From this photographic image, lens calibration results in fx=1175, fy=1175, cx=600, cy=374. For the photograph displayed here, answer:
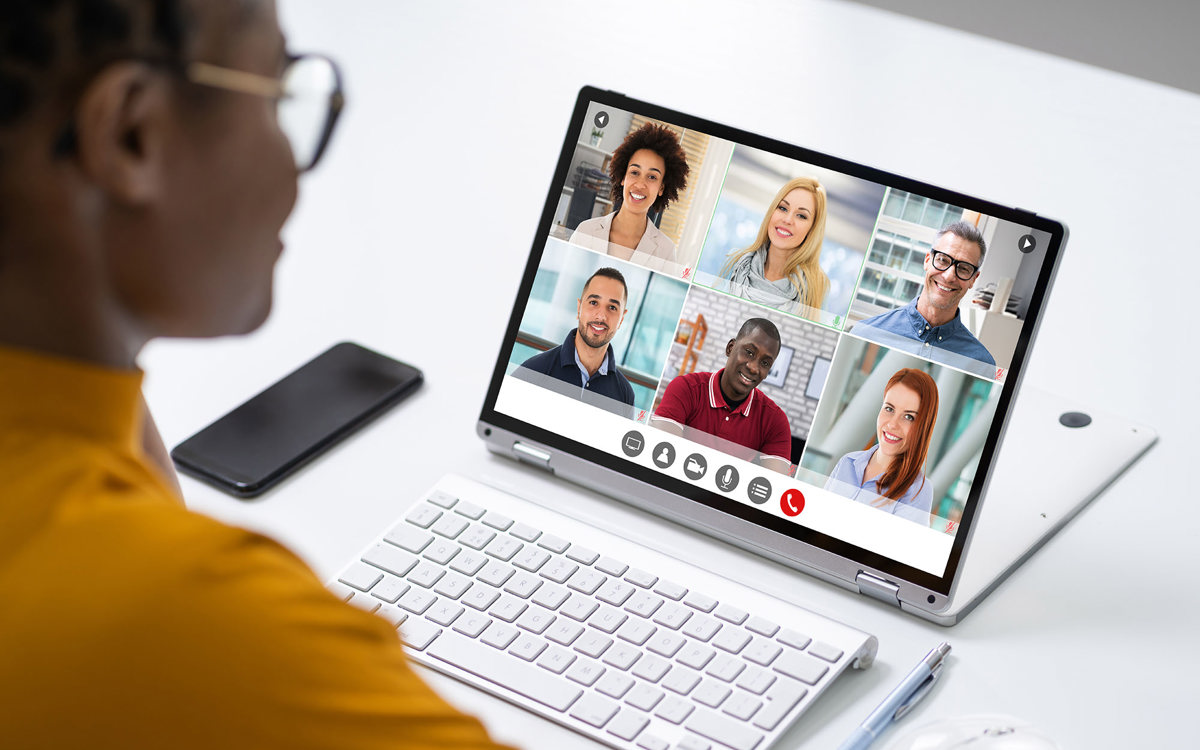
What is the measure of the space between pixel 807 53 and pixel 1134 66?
1.54 ft

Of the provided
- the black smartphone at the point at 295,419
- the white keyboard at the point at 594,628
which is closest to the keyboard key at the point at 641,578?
the white keyboard at the point at 594,628

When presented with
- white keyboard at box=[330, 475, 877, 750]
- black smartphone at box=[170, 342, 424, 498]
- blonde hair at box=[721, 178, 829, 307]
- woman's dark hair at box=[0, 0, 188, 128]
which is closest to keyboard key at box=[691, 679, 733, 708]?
white keyboard at box=[330, 475, 877, 750]

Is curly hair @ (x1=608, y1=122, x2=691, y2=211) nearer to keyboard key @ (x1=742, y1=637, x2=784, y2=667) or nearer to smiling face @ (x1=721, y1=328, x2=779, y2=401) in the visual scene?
smiling face @ (x1=721, y1=328, x2=779, y2=401)

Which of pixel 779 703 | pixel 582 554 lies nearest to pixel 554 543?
pixel 582 554

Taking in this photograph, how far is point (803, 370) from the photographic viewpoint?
0.95 meters

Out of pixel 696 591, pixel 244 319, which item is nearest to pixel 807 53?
pixel 696 591

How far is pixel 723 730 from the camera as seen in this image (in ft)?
A: 2.58

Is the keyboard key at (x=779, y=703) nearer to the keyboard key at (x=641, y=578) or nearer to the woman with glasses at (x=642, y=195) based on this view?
the keyboard key at (x=641, y=578)

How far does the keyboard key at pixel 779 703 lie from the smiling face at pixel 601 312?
0.33m

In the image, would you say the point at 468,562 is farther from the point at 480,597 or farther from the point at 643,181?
the point at 643,181

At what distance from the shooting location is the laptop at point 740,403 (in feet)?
2.90

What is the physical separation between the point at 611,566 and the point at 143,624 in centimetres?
52

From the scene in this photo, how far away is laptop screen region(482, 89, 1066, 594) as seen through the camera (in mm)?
905

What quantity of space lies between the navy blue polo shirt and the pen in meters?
0.31
